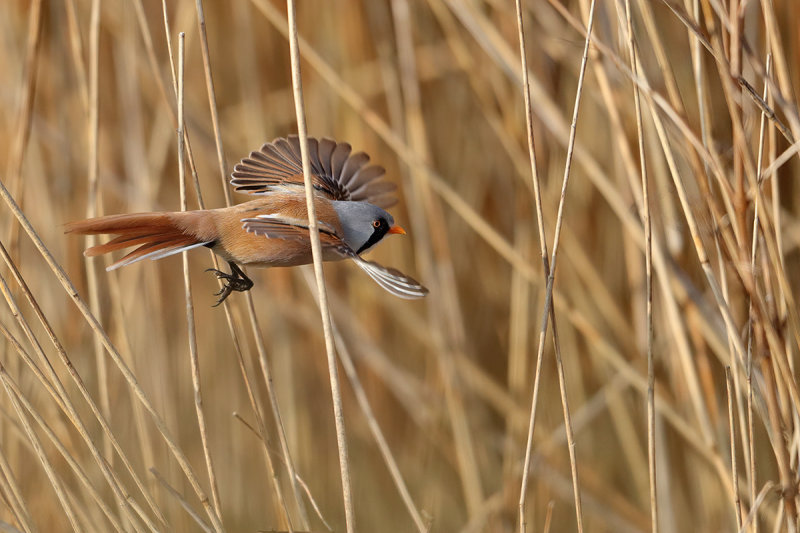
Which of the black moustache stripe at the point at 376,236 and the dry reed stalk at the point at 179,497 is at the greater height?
the black moustache stripe at the point at 376,236

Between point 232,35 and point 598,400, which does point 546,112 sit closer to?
point 598,400

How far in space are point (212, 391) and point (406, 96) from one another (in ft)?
3.76

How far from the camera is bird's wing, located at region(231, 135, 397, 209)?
1.17m

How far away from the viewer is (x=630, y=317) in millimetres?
2164

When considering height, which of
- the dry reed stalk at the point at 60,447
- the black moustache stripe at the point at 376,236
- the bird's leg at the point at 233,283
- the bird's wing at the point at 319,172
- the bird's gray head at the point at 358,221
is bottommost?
the dry reed stalk at the point at 60,447

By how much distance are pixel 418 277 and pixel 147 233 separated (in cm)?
131

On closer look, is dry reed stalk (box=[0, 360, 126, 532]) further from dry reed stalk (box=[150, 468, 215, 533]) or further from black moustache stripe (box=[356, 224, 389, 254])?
black moustache stripe (box=[356, 224, 389, 254])

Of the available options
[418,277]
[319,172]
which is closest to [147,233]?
[319,172]

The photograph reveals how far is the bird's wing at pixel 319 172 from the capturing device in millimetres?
1173

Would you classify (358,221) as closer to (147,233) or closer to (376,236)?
(376,236)

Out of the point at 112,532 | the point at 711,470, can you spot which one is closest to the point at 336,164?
the point at 112,532

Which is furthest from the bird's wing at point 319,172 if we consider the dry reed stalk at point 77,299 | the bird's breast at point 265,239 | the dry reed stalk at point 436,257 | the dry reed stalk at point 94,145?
the dry reed stalk at point 436,257

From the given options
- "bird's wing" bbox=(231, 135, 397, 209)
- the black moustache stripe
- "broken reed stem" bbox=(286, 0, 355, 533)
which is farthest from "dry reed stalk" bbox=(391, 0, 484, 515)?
"broken reed stem" bbox=(286, 0, 355, 533)

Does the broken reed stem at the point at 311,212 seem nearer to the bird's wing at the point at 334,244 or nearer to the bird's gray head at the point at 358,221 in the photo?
the bird's wing at the point at 334,244
